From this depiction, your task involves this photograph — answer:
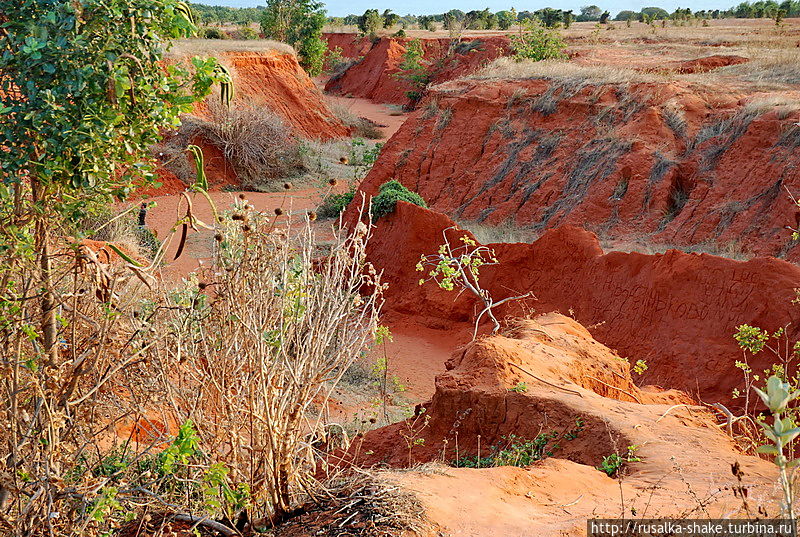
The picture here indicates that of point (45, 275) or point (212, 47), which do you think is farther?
point (212, 47)

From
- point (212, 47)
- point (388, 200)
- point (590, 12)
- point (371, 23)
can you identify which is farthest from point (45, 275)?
point (590, 12)

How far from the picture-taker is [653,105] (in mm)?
14297

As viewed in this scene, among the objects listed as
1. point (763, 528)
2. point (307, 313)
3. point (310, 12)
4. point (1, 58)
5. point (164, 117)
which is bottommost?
point (763, 528)

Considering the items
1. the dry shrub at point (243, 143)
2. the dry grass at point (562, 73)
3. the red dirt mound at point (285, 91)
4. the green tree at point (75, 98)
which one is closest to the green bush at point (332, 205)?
the dry shrub at point (243, 143)

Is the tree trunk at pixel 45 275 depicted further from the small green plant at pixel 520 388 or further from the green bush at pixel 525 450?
the small green plant at pixel 520 388

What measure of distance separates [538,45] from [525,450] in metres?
18.7

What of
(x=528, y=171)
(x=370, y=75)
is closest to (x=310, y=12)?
(x=370, y=75)

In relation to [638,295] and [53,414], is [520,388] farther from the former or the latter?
[638,295]

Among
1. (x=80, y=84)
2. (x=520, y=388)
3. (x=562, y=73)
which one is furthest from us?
(x=562, y=73)

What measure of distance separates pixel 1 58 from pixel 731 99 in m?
13.8

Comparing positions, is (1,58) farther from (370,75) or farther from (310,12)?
(370,75)

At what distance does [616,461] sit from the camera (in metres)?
4.77

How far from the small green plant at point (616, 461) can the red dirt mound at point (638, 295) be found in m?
3.71

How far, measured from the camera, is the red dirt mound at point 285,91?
81.4ft
